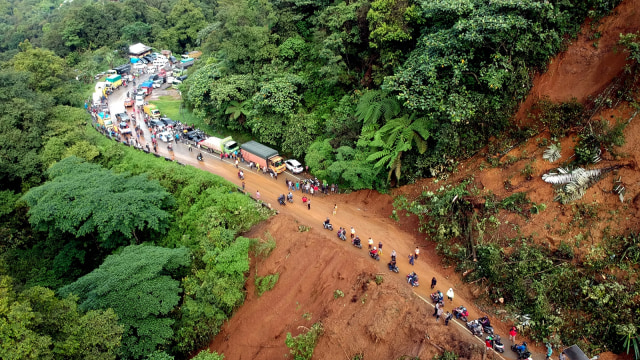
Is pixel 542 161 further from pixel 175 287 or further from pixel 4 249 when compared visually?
pixel 4 249

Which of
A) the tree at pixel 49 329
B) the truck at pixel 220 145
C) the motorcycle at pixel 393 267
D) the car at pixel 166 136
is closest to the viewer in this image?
the tree at pixel 49 329

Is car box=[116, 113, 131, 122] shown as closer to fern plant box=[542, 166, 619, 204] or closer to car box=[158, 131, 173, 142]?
car box=[158, 131, 173, 142]

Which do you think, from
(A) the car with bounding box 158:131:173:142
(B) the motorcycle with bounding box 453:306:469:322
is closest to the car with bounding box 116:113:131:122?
(A) the car with bounding box 158:131:173:142

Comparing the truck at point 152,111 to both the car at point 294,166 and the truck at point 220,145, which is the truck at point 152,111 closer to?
the truck at point 220,145

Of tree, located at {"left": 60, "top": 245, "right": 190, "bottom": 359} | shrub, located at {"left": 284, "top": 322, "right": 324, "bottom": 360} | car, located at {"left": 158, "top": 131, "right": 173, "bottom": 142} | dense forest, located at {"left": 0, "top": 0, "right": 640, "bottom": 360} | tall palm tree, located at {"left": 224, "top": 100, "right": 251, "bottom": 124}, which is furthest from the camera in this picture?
car, located at {"left": 158, "top": 131, "right": 173, "bottom": 142}

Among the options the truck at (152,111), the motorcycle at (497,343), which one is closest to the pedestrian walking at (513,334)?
the motorcycle at (497,343)
